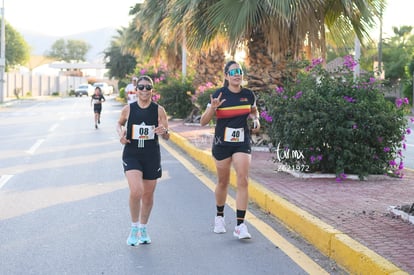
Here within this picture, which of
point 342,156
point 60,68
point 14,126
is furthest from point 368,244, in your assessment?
point 60,68

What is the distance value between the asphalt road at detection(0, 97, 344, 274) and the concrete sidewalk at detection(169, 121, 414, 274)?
0.19m

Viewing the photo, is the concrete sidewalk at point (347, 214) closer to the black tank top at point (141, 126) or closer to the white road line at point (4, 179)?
the black tank top at point (141, 126)

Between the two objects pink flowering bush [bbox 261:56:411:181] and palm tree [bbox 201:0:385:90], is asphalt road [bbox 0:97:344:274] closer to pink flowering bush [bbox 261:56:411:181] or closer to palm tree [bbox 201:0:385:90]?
pink flowering bush [bbox 261:56:411:181]

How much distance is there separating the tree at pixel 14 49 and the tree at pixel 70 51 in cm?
9247

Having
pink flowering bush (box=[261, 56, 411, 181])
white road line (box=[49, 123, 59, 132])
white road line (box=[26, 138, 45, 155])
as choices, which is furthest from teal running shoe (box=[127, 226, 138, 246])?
white road line (box=[49, 123, 59, 132])

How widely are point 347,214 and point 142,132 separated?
Result: 2.57 metres

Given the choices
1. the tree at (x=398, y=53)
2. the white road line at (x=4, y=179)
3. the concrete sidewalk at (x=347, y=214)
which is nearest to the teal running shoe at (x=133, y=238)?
the concrete sidewalk at (x=347, y=214)

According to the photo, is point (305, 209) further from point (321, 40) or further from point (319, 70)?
point (321, 40)

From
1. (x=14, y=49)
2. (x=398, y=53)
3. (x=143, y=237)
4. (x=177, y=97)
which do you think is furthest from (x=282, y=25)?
(x=14, y=49)

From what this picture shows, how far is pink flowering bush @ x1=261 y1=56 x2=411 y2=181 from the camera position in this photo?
1051cm

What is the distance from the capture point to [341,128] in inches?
409

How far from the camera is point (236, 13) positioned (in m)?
13.3

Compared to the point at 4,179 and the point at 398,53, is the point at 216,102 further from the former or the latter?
the point at 398,53

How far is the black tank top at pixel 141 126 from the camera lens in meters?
6.81
